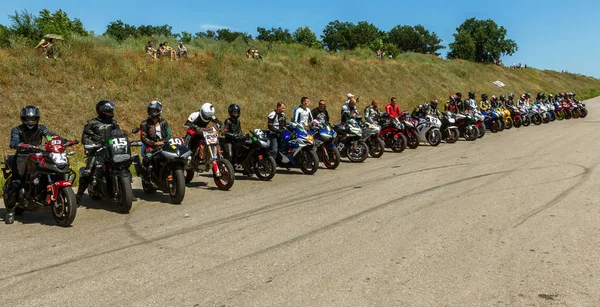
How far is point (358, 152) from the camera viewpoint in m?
13.5

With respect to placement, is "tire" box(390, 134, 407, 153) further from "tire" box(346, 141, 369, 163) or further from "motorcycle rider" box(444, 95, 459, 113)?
"motorcycle rider" box(444, 95, 459, 113)

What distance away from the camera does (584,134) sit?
61.5 ft

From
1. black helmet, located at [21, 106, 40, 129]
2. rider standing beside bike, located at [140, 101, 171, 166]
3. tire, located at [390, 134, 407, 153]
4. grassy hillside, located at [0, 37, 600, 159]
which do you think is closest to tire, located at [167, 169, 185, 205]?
rider standing beside bike, located at [140, 101, 171, 166]

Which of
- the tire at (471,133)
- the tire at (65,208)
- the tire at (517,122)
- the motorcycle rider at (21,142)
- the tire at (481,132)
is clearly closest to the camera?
the tire at (65,208)

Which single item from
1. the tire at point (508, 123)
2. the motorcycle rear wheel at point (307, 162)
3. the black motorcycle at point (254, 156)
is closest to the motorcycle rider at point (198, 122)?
the black motorcycle at point (254, 156)

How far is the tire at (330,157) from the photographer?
39.7 feet

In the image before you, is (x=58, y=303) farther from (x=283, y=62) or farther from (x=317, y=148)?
(x=283, y=62)

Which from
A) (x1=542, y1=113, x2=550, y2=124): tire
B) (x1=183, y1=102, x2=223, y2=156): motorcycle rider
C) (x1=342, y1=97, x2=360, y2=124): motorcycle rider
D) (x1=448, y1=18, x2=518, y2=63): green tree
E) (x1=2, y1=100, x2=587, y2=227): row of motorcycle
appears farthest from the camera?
(x1=448, y1=18, x2=518, y2=63): green tree

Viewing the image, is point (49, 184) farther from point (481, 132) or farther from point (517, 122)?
point (517, 122)

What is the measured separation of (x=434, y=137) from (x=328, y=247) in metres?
12.2

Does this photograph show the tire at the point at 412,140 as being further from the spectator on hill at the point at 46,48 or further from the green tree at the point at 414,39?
the green tree at the point at 414,39

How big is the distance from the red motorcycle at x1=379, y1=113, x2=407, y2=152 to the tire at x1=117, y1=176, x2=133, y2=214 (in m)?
9.82

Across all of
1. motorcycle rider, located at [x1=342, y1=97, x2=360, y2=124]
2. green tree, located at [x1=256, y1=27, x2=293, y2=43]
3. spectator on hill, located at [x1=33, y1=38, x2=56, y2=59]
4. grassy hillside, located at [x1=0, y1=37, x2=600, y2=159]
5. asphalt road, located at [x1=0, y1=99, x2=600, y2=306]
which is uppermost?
green tree, located at [x1=256, y1=27, x2=293, y2=43]

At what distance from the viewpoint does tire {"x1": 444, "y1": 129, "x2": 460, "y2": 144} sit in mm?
17578
